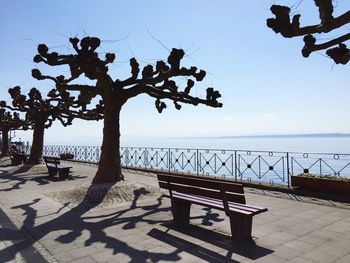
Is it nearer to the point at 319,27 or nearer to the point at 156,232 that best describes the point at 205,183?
the point at 156,232

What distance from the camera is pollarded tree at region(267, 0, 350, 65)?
4.19 metres

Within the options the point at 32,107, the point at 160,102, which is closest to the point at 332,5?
the point at 160,102

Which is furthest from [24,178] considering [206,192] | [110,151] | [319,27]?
[319,27]

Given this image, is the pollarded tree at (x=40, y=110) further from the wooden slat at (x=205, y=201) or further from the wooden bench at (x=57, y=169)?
the wooden slat at (x=205, y=201)

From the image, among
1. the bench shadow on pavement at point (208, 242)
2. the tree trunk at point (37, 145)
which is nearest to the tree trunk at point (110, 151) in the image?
the bench shadow on pavement at point (208, 242)

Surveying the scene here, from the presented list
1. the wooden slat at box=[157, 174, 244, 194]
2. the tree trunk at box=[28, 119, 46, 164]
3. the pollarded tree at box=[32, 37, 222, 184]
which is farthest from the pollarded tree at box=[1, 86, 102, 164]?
the wooden slat at box=[157, 174, 244, 194]

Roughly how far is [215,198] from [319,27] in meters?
3.19

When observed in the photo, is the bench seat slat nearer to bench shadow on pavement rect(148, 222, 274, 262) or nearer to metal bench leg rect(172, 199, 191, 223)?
metal bench leg rect(172, 199, 191, 223)

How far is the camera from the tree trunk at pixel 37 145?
19.5 m

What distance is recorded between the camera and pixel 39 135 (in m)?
19.9

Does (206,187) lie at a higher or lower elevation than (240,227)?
higher

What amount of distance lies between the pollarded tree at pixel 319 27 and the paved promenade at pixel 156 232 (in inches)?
114

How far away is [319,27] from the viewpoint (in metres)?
4.30

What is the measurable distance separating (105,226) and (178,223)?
1.47 metres
